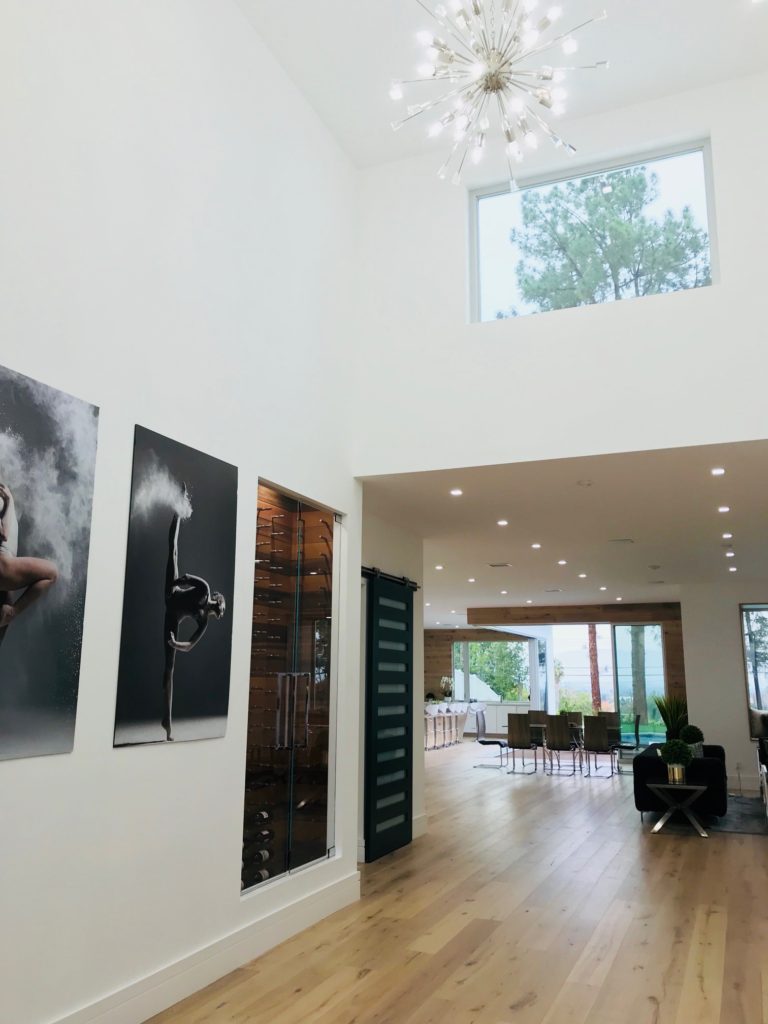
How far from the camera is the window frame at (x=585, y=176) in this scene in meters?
5.17

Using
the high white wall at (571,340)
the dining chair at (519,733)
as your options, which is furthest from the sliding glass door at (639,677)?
the high white wall at (571,340)

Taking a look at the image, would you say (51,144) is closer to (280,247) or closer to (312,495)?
(280,247)

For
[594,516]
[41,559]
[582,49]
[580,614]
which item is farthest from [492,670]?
[41,559]

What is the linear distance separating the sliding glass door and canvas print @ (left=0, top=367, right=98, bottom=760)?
12.8 metres

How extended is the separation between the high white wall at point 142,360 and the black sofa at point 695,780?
423 cm

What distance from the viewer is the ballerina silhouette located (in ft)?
11.5

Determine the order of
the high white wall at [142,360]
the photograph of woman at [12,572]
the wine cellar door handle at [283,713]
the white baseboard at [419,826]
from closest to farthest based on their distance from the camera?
1. the photograph of woman at [12,572]
2. the high white wall at [142,360]
3. the wine cellar door handle at [283,713]
4. the white baseboard at [419,826]

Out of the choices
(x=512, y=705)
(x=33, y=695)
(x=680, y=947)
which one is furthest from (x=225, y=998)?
(x=512, y=705)

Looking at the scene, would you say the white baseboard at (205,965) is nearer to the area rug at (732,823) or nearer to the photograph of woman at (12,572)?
the photograph of woman at (12,572)

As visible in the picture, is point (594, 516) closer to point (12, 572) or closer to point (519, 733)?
point (12, 572)

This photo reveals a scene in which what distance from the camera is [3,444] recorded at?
2748mm

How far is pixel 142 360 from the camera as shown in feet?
11.4

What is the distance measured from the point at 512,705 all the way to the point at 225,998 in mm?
16438

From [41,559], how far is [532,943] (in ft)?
10.9
